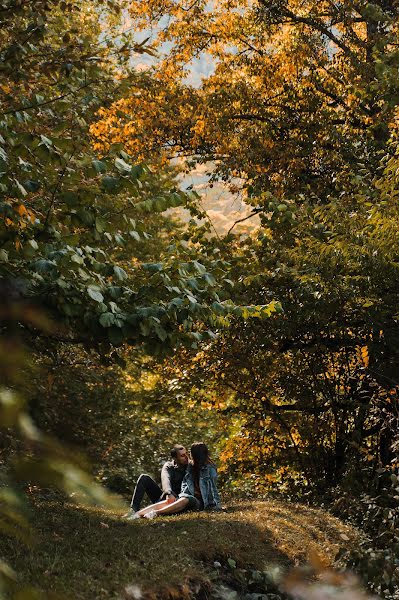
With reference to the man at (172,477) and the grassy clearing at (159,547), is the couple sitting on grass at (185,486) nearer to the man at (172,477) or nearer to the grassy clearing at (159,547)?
the man at (172,477)

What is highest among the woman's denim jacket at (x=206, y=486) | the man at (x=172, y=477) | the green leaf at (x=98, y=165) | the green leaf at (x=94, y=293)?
the green leaf at (x=98, y=165)

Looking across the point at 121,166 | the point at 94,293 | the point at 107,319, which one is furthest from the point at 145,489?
the point at 121,166

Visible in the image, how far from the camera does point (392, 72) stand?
10648mm

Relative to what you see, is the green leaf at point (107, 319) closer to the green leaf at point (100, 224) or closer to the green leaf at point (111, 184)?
the green leaf at point (100, 224)

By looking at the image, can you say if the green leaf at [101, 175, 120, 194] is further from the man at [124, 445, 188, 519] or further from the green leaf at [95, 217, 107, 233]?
the man at [124, 445, 188, 519]

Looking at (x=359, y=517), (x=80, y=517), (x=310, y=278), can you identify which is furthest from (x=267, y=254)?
(x=80, y=517)

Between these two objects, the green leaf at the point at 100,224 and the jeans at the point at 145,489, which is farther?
the jeans at the point at 145,489

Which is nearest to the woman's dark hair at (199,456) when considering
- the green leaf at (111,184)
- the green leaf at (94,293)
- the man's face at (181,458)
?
the man's face at (181,458)

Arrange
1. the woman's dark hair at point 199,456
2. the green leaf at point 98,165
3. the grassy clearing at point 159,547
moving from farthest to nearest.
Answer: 1. the woman's dark hair at point 199,456
2. the grassy clearing at point 159,547
3. the green leaf at point 98,165

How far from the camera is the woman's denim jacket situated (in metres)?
10.6

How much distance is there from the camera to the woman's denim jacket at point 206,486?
1056 centimetres

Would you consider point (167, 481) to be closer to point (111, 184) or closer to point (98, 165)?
point (111, 184)

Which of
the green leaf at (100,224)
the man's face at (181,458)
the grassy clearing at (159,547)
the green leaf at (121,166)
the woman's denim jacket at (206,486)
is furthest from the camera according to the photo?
the man's face at (181,458)

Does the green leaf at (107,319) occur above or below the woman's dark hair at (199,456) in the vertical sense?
above
